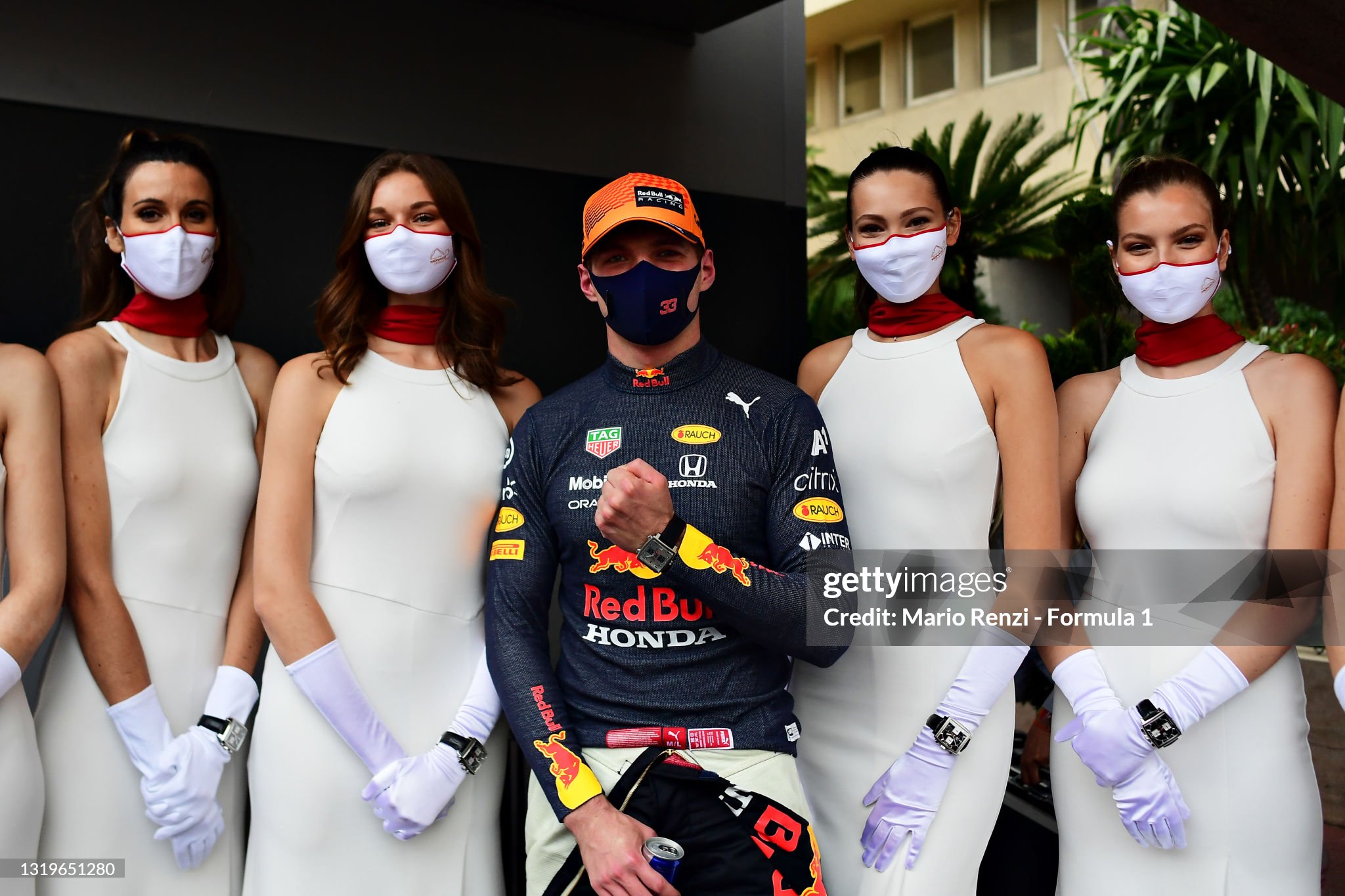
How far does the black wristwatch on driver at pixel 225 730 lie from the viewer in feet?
9.20

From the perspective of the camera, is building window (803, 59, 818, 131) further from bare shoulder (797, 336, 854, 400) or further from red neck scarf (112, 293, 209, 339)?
red neck scarf (112, 293, 209, 339)

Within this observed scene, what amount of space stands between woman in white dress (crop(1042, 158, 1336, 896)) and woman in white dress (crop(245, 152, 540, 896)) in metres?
1.46

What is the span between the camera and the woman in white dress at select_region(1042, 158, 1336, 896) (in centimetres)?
268

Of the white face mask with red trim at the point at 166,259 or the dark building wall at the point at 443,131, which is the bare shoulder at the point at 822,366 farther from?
the white face mask with red trim at the point at 166,259

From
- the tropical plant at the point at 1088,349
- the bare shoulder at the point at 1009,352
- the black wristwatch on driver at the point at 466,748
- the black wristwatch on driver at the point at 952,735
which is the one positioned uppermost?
the tropical plant at the point at 1088,349

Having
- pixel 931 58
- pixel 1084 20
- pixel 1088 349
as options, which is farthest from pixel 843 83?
pixel 1088 349

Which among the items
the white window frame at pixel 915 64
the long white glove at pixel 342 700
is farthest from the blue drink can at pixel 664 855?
the white window frame at pixel 915 64

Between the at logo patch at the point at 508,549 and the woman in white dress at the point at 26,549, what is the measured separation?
3.27 feet

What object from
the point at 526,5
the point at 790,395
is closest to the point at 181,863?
the point at 790,395

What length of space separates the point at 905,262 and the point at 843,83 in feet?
69.7

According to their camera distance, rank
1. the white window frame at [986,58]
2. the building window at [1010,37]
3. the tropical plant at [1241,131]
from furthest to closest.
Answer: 1. the white window frame at [986,58]
2. the building window at [1010,37]
3. the tropical plant at [1241,131]

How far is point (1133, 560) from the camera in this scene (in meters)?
2.85

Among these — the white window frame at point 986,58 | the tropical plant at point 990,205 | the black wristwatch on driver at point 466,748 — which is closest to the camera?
the black wristwatch on driver at point 466,748

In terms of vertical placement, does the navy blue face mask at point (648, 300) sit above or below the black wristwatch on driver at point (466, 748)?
above
